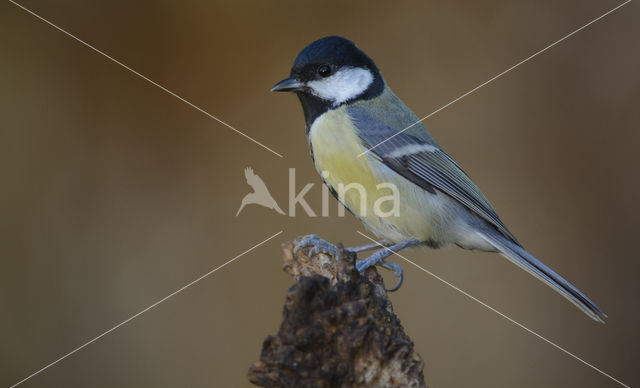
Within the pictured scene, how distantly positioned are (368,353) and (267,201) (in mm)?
2166

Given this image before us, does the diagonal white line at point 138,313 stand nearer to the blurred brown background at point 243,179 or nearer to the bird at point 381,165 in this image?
the blurred brown background at point 243,179

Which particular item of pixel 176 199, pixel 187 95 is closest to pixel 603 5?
pixel 187 95

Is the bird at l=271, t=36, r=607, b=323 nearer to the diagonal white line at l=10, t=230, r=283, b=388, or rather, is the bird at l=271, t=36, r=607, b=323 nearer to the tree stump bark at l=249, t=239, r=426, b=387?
the tree stump bark at l=249, t=239, r=426, b=387

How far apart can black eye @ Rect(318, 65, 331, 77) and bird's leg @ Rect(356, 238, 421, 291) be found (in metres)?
0.84

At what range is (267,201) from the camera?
3.52 metres

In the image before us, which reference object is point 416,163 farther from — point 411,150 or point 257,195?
point 257,195

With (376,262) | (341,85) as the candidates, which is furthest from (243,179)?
(376,262)

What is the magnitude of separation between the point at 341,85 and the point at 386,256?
82 cm

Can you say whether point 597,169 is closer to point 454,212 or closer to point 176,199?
point 454,212

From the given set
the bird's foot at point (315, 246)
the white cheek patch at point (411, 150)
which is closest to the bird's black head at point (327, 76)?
the white cheek patch at point (411, 150)

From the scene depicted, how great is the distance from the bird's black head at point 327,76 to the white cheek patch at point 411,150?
0.32 meters

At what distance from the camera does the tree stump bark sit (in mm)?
1388

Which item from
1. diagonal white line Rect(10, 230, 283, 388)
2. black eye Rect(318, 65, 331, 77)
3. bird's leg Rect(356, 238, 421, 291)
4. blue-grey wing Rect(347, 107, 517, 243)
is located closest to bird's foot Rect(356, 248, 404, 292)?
bird's leg Rect(356, 238, 421, 291)

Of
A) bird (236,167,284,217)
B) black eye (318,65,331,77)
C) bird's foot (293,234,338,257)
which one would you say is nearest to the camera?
bird's foot (293,234,338,257)
